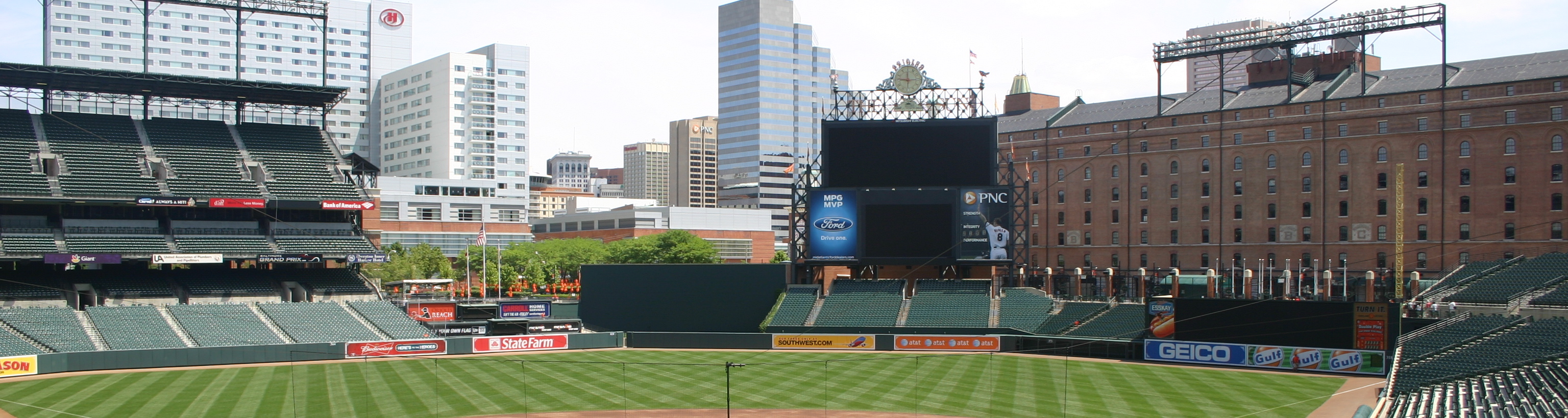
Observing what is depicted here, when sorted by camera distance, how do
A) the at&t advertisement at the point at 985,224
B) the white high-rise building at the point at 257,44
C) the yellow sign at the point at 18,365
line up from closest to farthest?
the yellow sign at the point at 18,365 → the at&t advertisement at the point at 985,224 → the white high-rise building at the point at 257,44

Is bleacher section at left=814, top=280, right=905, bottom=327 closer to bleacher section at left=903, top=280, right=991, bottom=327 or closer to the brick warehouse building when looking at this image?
bleacher section at left=903, top=280, right=991, bottom=327

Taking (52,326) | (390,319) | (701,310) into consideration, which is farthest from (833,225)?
(52,326)

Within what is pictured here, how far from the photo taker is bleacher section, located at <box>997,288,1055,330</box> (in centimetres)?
5941

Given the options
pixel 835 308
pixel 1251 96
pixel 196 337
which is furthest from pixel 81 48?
pixel 1251 96

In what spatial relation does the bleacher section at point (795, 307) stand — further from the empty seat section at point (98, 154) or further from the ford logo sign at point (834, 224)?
the empty seat section at point (98, 154)

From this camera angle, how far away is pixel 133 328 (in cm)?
5322

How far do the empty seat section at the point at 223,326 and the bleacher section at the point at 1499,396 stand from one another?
47.3 m

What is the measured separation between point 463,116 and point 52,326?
105229mm

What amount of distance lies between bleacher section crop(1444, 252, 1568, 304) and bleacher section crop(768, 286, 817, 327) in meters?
31.6

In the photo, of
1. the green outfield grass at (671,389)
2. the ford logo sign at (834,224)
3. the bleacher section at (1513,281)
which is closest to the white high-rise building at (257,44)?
the ford logo sign at (834,224)

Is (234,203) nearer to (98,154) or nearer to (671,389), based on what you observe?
(98,154)

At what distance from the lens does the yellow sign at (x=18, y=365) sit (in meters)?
46.1

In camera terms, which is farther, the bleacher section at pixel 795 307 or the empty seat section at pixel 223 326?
the bleacher section at pixel 795 307

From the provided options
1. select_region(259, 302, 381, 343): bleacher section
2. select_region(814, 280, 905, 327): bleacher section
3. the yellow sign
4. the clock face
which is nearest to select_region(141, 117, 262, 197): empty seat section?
select_region(259, 302, 381, 343): bleacher section
